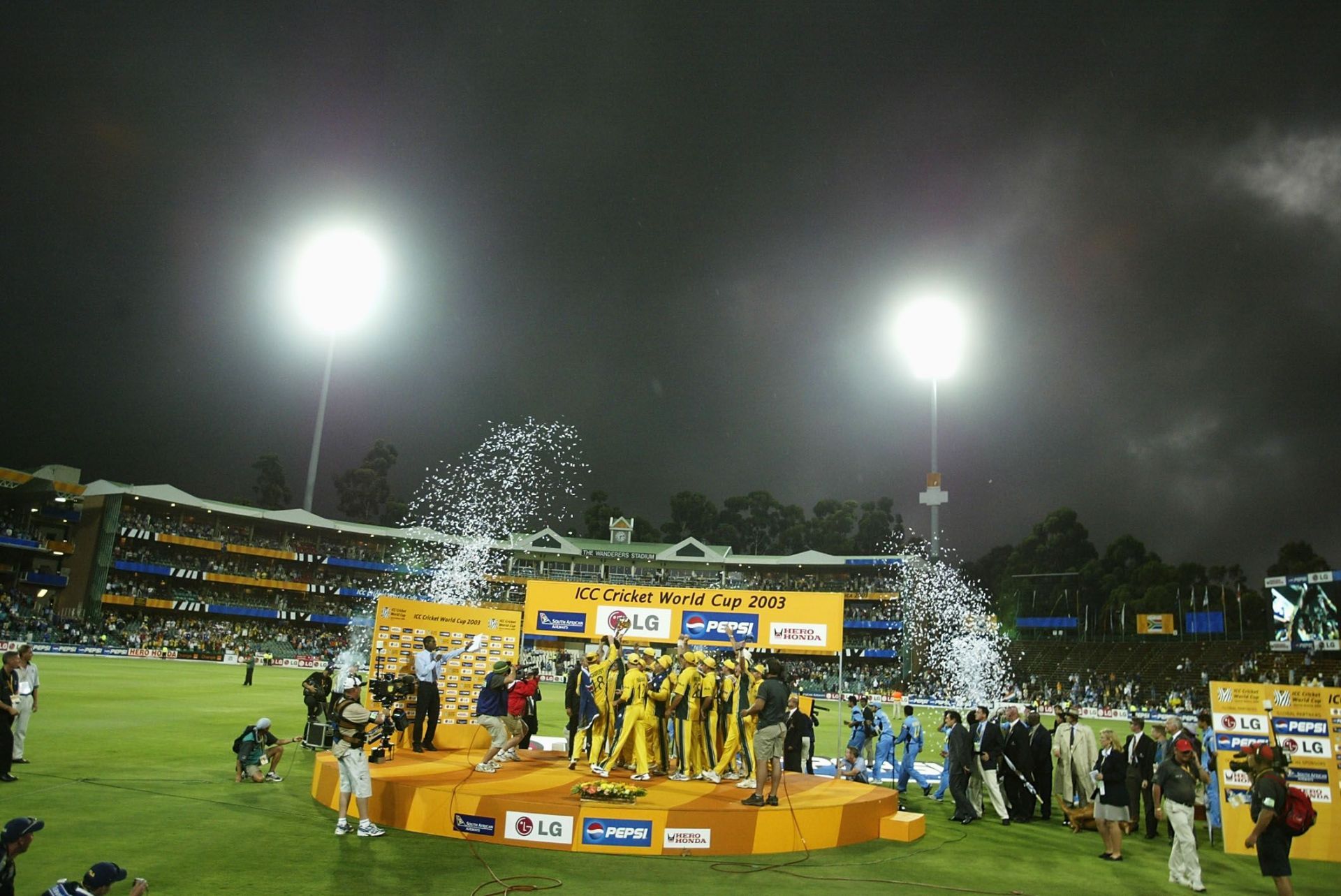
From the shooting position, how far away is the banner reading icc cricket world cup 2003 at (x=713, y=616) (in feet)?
54.7

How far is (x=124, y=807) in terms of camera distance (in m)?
10.8

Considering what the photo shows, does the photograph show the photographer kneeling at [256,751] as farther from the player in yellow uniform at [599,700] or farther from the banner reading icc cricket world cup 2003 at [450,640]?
the player in yellow uniform at [599,700]

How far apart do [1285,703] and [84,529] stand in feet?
246

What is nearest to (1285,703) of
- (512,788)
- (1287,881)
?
(1287,881)

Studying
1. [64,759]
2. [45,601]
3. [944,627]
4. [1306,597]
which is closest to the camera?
[64,759]

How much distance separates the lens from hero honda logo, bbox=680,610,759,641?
17.0 meters

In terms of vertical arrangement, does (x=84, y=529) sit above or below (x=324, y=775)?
above

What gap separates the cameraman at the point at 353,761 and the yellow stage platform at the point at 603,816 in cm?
63

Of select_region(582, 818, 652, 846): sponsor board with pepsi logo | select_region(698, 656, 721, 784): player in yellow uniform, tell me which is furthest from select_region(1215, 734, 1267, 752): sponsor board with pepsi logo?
select_region(582, 818, 652, 846): sponsor board with pepsi logo

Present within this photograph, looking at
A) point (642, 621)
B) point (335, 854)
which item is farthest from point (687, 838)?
point (642, 621)

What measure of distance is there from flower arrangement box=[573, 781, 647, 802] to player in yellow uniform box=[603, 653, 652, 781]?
72.5 inches

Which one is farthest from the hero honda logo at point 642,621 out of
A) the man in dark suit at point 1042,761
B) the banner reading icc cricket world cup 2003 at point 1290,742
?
the banner reading icc cricket world cup 2003 at point 1290,742

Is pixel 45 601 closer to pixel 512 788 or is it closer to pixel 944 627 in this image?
pixel 512 788

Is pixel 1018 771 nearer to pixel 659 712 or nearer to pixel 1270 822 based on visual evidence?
pixel 659 712
